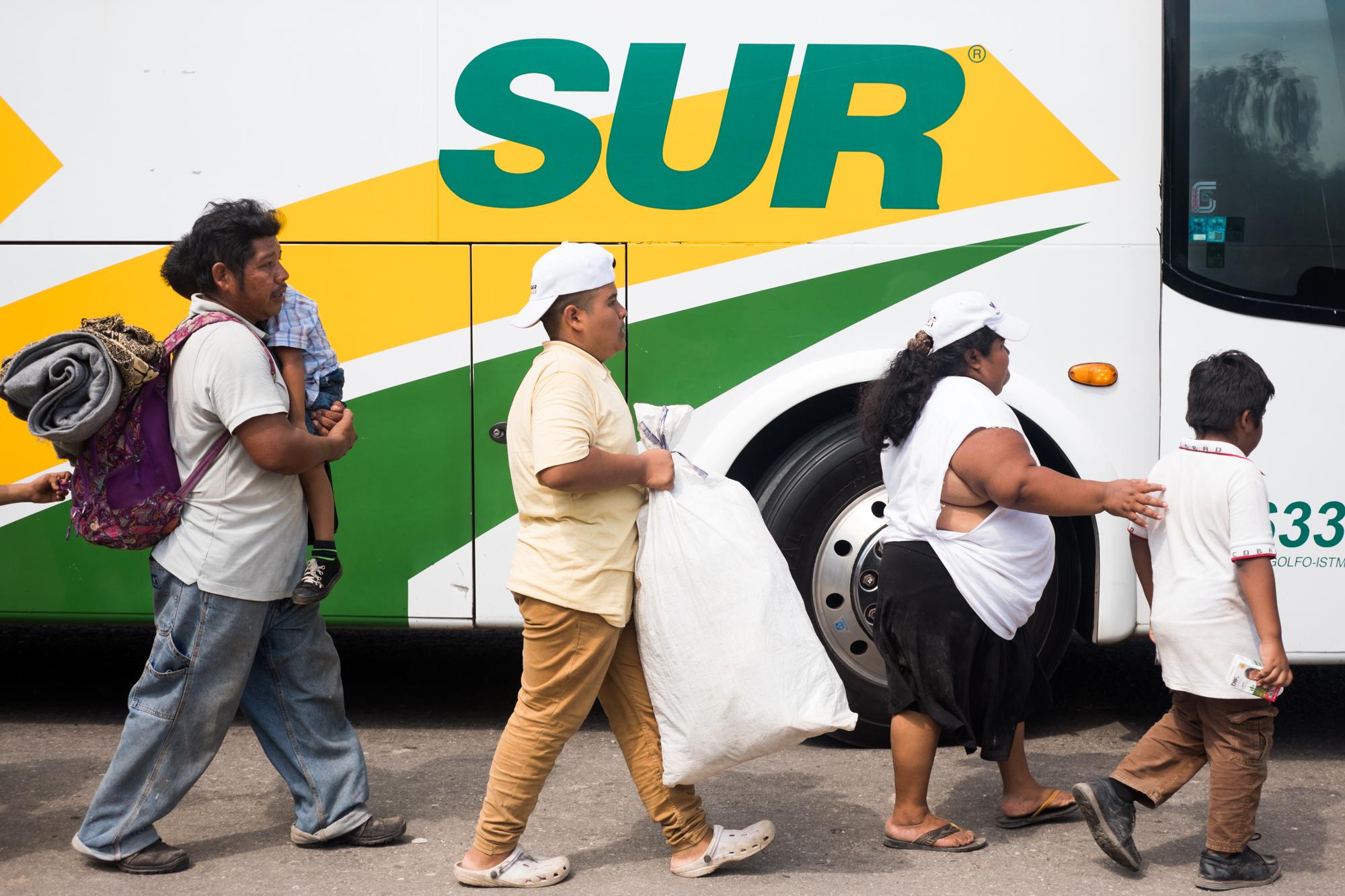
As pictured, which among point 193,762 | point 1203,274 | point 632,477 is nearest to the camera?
point 632,477

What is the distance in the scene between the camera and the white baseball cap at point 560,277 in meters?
3.40

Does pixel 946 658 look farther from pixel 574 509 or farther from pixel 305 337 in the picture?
pixel 305 337

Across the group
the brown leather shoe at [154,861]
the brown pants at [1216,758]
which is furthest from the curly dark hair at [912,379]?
the brown leather shoe at [154,861]

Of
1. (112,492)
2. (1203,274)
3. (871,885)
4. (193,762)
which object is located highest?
(1203,274)

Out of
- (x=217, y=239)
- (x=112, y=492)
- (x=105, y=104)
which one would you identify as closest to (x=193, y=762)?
(x=112, y=492)

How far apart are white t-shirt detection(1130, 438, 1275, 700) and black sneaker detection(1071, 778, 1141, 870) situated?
338 millimetres

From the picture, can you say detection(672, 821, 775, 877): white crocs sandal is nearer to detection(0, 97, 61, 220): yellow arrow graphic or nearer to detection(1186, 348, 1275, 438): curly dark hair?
detection(1186, 348, 1275, 438): curly dark hair

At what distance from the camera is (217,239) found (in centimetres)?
361

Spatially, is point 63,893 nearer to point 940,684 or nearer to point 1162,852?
point 940,684

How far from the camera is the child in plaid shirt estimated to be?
376 cm

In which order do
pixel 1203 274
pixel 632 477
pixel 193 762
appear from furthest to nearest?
pixel 1203 274 → pixel 193 762 → pixel 632 477

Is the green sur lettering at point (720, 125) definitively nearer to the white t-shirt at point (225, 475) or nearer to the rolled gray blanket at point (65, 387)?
the white t-shirt at point (225, 475)

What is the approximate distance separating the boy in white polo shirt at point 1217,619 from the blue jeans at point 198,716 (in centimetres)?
206

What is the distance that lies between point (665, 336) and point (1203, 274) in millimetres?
1726
